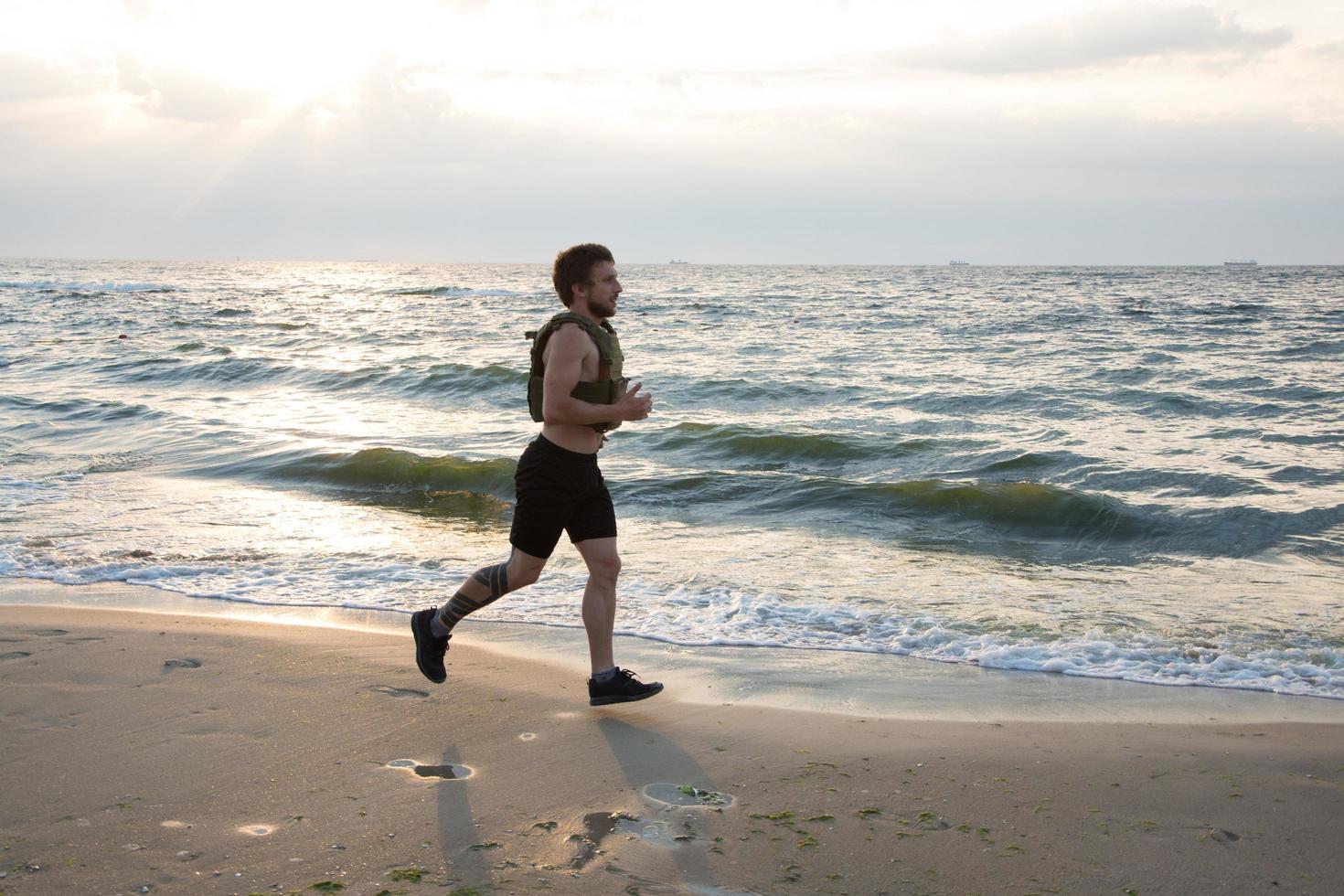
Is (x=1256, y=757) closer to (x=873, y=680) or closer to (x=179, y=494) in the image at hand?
(x=873, y=680)

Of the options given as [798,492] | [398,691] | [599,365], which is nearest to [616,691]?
[398,691]

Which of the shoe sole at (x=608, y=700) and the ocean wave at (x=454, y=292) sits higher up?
the ocean wave at (x=454, y=292)

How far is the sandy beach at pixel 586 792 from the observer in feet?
9.72

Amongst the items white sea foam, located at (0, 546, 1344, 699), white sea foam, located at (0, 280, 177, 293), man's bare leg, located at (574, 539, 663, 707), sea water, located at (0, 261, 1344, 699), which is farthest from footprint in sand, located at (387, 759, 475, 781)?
white sea foam, located at (0, 280, 177, 293)

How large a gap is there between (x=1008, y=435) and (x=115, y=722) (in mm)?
10766

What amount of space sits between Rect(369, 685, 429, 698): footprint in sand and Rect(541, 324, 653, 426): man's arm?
1.31 metres

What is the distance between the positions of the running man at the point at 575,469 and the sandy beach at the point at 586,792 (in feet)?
0.83

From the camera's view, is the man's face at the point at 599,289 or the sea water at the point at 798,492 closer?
the man's face at the point at 599,289

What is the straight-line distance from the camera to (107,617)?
5.66m

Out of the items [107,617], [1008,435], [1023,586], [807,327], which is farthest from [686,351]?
[107,617]

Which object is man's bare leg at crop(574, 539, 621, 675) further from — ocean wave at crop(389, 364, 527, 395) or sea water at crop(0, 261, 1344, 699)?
ocean wave at crop(389, 364, 527, 395)

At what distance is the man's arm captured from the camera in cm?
433

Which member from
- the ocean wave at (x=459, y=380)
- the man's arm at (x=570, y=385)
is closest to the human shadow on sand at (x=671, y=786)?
the man's arm at (x=570, y=385)

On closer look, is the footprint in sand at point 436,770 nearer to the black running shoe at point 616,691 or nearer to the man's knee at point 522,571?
the black running shoe at point 616,691
